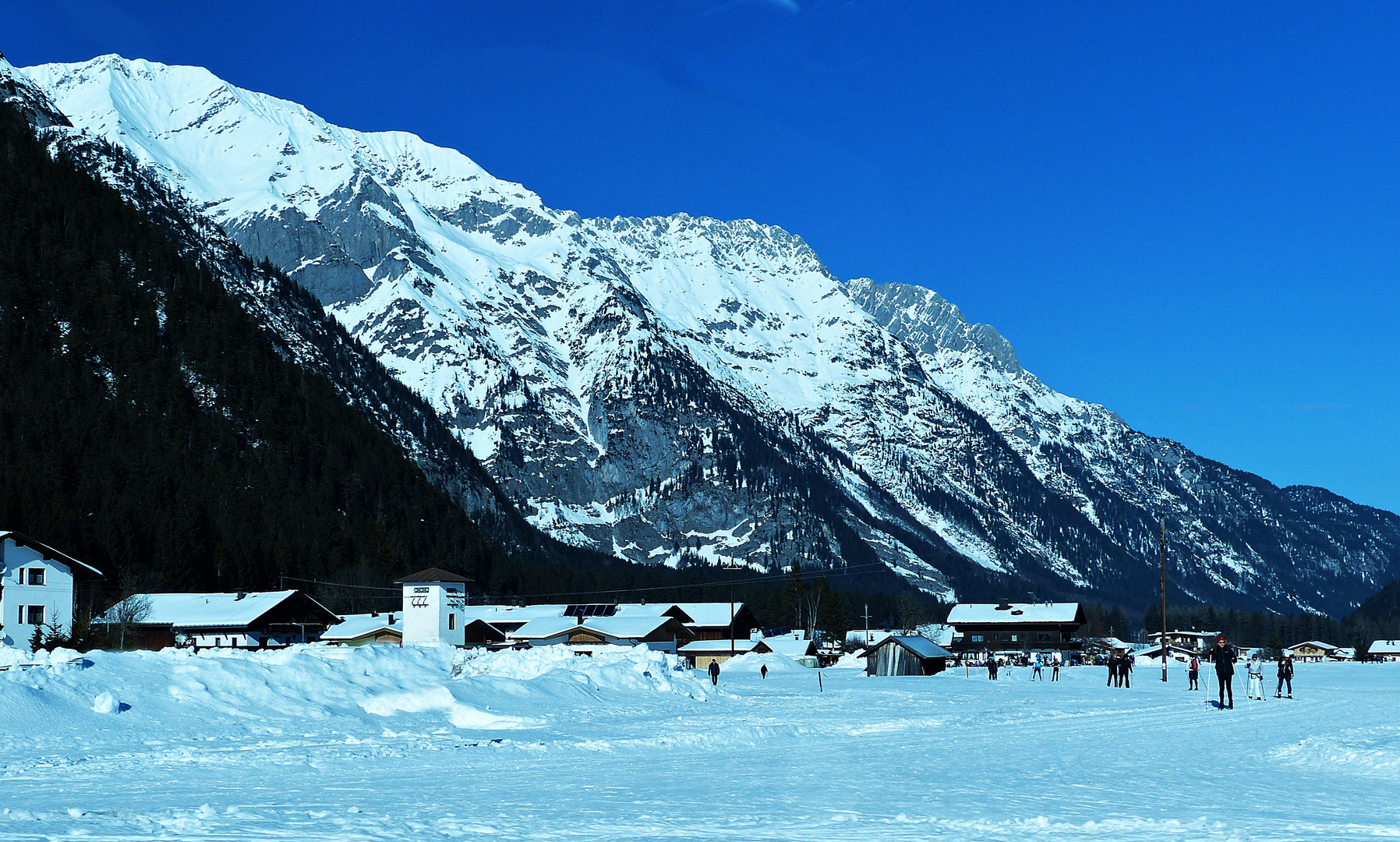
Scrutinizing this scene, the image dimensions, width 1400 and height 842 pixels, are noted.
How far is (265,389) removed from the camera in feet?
584

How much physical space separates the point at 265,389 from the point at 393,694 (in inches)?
5929

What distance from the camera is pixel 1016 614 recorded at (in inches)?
7352

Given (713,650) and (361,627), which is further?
(713,650)

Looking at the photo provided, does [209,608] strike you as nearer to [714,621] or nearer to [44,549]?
[44,549]

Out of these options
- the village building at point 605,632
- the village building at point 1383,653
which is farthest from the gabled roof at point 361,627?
the village building at point 1383,653

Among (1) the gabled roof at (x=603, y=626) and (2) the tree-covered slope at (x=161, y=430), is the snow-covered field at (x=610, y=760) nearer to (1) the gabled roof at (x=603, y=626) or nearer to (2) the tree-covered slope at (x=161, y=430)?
(1) the gabled roof at (x=603, y=626)

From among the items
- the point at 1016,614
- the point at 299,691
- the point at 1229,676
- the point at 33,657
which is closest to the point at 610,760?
the point at 299,691

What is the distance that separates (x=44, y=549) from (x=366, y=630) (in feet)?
87.0

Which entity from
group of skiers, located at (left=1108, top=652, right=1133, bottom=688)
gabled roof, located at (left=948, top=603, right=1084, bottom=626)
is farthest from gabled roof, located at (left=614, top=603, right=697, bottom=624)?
gabled roof, located at (left=948, top=603, right=1084, bottom=626)

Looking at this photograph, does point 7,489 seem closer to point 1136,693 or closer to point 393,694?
point 393,694

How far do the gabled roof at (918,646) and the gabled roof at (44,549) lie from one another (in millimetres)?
54723

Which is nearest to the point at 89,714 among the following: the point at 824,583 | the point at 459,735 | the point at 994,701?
the point at 459,735

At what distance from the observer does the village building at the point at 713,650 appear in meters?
122

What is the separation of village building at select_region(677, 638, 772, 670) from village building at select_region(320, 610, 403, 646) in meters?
29.5
